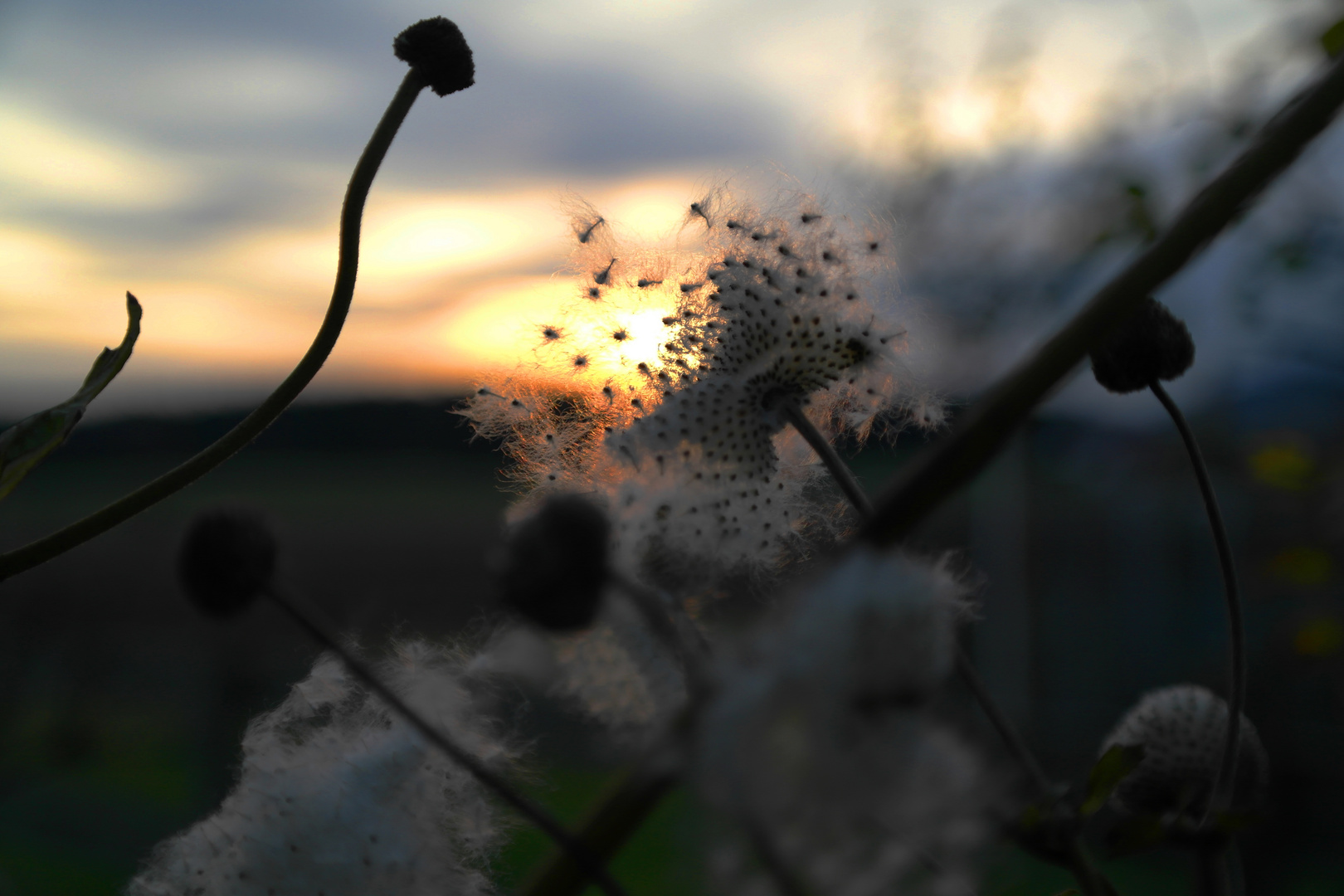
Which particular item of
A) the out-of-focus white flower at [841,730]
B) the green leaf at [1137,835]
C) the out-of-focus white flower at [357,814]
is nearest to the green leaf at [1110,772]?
the green leaf at [1137,835]

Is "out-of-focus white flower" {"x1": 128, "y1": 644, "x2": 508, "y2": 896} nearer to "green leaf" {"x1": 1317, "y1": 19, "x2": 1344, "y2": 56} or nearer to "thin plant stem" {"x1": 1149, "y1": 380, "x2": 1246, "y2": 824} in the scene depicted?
"thin plant stem" {"x1": 1149, "y1": 380, "x2": 1246, "y2": 824}

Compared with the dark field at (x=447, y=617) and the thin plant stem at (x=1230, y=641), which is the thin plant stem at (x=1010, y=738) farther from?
the dark field at (x=447, y=617)

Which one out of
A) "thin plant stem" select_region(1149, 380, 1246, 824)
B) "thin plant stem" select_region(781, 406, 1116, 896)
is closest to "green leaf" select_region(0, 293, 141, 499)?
"thin plant stem" select_region(781, 406, 1116, 896)

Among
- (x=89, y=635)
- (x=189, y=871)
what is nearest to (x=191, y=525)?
(x=189, y=871)

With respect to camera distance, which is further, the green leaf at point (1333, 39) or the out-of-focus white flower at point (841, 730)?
the green leaf at point (1333, 39)

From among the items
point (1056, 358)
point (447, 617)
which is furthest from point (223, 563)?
point (447, 617)

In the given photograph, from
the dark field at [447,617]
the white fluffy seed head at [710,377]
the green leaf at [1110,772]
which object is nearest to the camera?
the green leaf at [1110,772]

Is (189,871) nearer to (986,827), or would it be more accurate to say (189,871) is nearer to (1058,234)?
(986,827)

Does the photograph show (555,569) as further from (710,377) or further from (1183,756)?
(1183,756)
